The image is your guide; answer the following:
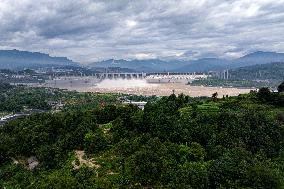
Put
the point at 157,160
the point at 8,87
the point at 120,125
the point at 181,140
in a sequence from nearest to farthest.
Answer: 1. the point at 157,160
2. the point at 181,140
3. the point at 120,125
4. the point at 8,87

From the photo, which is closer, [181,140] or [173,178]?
[173,178]

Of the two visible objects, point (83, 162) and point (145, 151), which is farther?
point (83, 162)

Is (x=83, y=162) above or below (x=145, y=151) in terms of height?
below

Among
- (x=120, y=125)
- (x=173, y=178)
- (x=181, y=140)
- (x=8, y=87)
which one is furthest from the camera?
(x=8, y=87)

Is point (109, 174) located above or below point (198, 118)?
below

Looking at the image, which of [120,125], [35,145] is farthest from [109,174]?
[35,145]

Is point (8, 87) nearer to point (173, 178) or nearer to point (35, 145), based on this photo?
point (35, 145)

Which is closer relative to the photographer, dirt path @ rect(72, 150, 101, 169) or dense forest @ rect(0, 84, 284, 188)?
dense forest @ rect(0, 84, 284, 188)

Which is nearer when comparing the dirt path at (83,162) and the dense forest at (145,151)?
the dense forest at (145,151)
